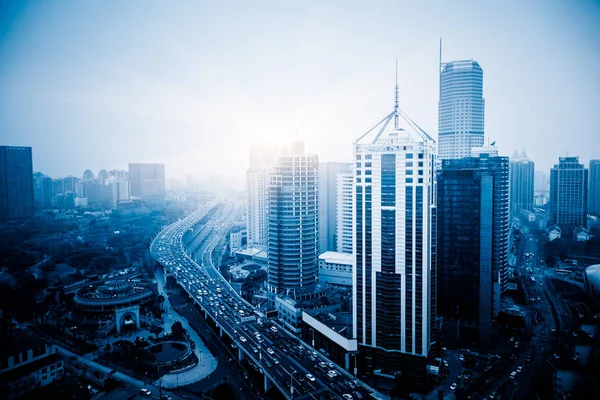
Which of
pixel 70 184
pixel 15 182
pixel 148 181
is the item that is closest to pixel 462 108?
pixel 148 181

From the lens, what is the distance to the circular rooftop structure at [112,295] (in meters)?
12.4

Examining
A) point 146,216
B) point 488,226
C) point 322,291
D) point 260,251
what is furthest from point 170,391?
point 146,216

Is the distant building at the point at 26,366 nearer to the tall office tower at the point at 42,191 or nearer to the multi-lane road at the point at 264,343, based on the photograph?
the multi-lane road at the point at 264,343

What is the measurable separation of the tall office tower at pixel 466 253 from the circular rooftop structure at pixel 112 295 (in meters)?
8.83

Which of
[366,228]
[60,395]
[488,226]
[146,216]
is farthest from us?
[146,216]

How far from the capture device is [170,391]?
8312mm

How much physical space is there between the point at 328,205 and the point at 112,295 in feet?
34.9

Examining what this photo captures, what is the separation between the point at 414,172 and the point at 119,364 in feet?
24.5

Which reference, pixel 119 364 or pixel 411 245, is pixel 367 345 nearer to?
pixel 411 245

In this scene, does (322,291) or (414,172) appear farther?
(322,291)

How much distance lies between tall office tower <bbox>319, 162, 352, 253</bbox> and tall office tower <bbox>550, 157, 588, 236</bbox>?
8.69 meters

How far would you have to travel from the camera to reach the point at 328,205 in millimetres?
20516

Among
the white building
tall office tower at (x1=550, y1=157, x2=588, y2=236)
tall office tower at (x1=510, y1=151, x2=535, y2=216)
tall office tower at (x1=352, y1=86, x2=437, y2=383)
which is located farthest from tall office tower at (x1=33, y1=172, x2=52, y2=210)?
tall office tower at (x1=550, y1=157, x2=588, y2=236)

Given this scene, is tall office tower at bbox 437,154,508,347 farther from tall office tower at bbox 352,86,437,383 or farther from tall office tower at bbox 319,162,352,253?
tall office tower at bbox 319,162,352,253
